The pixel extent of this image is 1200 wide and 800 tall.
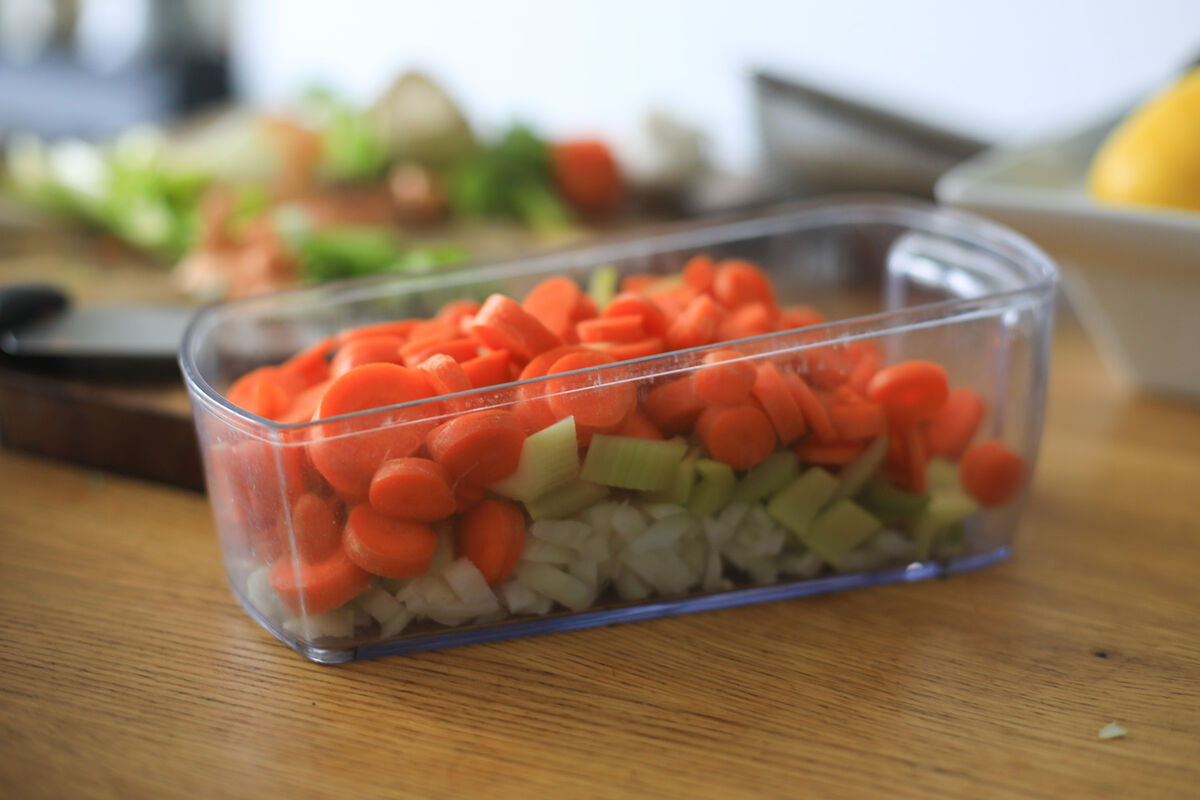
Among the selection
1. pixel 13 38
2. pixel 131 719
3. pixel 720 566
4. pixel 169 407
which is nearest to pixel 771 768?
pixel 720 566

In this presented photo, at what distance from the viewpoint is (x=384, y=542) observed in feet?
2.02

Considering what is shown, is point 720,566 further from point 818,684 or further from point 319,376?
point 319,376

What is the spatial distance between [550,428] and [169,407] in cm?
43

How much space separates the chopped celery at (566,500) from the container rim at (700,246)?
0.07 metres

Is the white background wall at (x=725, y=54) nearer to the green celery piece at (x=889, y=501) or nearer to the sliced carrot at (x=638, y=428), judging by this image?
the green celery piece at (x=889, y=501)

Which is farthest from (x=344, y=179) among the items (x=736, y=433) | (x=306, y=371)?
(x=736, y=433)

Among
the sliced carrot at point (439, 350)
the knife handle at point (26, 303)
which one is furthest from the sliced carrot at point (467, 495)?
the knife handle at point (26, 303)

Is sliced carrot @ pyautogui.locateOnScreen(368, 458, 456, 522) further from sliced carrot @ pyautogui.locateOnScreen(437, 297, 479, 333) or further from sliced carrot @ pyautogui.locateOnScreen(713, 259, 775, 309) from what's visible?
sliced carrot @ pyautogui.locateOnScreen(713, 259, 775, 309)

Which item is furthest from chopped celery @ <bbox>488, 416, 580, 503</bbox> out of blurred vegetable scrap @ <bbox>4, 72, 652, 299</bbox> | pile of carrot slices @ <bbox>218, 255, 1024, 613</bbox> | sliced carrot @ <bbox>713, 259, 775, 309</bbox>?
blurred vegetable scrap @ <bbox>4, 72, 652, 299</bbox>

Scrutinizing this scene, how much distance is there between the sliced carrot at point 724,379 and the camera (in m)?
0.66

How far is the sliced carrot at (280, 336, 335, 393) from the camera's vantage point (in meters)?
0.76

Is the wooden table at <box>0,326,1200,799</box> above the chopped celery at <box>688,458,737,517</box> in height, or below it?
below

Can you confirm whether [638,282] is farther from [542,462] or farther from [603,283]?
[542,462]

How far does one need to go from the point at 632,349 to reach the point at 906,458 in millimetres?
201
